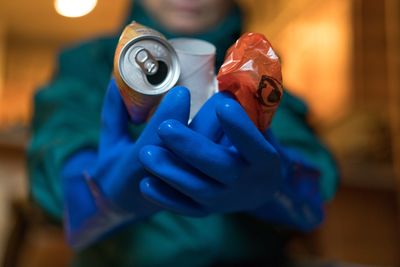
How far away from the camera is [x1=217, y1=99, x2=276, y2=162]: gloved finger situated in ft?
0.87

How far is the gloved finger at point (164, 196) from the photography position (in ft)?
0.98

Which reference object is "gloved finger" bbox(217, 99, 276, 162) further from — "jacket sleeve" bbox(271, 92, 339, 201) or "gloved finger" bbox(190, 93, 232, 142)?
"jacket sleeve" bbox(271, 92, 339, 201)

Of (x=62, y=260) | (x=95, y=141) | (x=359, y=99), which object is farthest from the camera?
(x=359, y=99)

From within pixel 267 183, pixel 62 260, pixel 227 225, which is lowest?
pixel 62 260

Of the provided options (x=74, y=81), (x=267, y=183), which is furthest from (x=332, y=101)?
(x=267, y=183)

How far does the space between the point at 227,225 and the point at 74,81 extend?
0.66 ft

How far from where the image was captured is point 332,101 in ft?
5.51

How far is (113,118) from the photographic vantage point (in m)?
0.35

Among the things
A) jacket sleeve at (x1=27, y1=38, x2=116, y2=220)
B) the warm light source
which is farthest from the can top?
the warm light source

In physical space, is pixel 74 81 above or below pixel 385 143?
above

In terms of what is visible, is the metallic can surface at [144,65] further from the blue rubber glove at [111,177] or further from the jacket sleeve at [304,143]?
the jacket sleeve at [304,143]

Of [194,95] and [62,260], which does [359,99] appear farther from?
[194,95]

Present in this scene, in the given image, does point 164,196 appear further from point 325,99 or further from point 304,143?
point 325,99

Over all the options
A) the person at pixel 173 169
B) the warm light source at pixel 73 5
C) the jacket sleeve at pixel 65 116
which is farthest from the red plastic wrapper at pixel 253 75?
the warm light source at pixel 73 5
